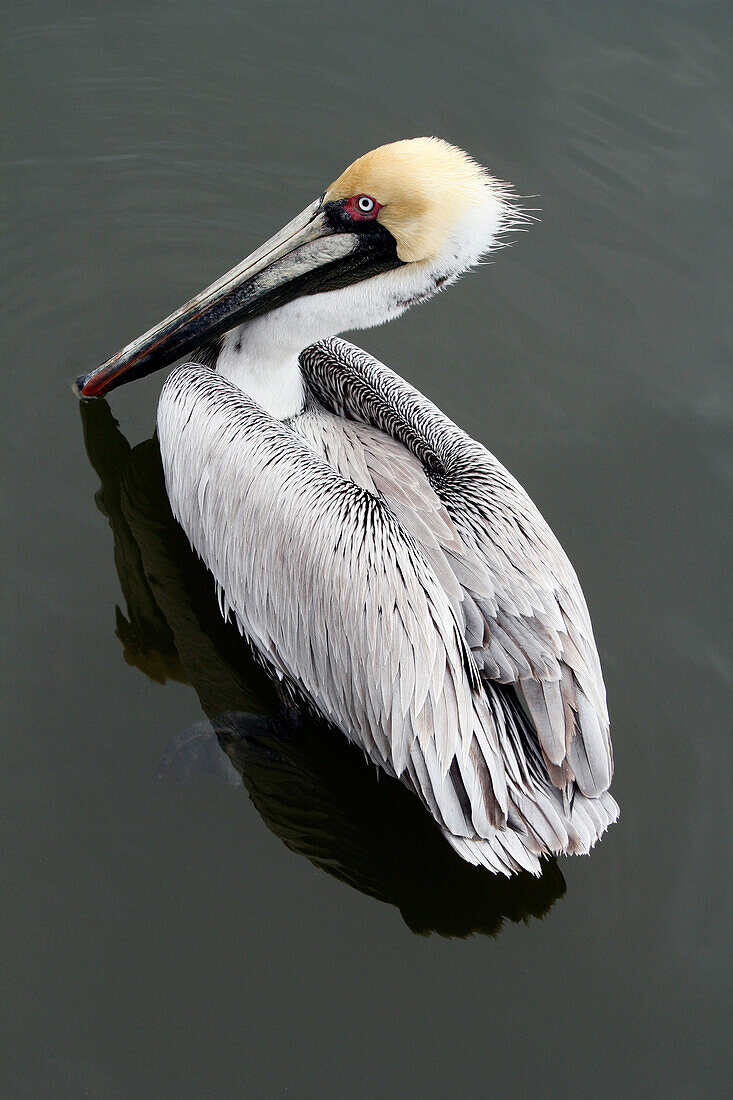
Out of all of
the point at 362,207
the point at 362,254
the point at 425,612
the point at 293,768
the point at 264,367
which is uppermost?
the point at 362,207

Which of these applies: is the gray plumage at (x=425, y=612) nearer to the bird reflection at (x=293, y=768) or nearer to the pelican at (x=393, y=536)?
the pelican at (x=393, y=536)

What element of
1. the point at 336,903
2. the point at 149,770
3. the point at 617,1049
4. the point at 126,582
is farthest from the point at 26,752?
the point at 617,1049

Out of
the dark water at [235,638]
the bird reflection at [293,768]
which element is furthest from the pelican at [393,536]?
the dark water at [235,638]

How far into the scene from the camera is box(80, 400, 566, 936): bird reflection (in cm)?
350

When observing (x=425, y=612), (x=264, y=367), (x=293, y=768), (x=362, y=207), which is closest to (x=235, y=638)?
(x=293, y=768)

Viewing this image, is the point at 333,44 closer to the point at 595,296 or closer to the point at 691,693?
the point at 595,296

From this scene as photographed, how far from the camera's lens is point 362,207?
136 inches

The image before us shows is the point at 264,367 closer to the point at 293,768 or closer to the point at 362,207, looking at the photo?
the point at 362,207

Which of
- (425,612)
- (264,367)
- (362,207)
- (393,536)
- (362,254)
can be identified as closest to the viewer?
(425,612)

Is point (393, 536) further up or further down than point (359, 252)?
further down

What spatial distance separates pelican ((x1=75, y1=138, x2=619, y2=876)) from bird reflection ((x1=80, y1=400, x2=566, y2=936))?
0.64ft

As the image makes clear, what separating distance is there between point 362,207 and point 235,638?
5.14 feet

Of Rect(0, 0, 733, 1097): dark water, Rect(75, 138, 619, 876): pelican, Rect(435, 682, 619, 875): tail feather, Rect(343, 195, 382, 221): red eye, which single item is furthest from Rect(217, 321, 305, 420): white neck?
Rect(435, 682, 619, 875): tail feather

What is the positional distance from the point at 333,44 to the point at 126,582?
3347 millimetres
